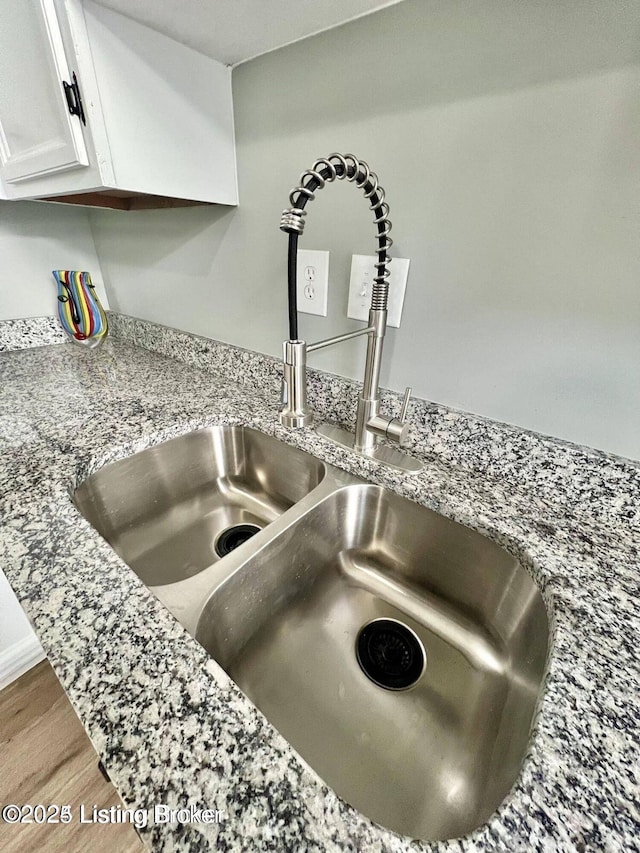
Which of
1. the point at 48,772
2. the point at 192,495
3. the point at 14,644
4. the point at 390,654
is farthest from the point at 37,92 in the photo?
the point at 48,772

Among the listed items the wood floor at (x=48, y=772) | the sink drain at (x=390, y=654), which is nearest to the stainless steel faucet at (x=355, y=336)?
the sink drain at (x=390, y=654)

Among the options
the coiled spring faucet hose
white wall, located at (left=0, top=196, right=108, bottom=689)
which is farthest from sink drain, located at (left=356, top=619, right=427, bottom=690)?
white wall, located at (left=0, top=196, right=108, bottom=689)

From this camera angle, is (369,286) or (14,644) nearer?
(369,286)

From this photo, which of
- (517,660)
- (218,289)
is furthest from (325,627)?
(218,289)

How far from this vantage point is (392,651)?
0.59m

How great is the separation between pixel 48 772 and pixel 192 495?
2.85 ft

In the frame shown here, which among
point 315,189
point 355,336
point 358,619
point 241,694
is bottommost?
point 358,619

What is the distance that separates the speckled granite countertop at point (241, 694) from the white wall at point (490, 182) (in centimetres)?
10

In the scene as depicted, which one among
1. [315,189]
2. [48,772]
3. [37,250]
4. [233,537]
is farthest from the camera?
[37,250]

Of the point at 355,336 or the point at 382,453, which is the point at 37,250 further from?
the point at 382,453

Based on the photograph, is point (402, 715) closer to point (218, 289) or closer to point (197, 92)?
point (218, 289)

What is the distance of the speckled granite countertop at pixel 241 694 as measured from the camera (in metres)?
0.26

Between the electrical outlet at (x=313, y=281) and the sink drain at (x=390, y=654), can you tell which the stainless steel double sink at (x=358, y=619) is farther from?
→ the electrical outlet at (x=313, y=281)

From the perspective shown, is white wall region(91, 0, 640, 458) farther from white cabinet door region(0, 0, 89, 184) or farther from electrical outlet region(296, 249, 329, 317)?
white cabinet door region(0, 0, 89, 184)
